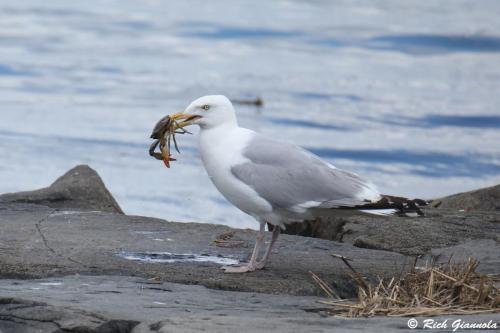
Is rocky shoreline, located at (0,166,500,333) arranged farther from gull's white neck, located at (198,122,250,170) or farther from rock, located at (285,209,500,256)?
gull's white neck, located at (198,122,250,170)

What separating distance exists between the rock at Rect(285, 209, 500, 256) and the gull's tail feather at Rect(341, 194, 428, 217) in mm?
507

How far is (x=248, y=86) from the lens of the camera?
17.9 meters

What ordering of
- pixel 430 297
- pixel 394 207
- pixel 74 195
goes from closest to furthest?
pixel 430 297
pixel 394 207
pixel 74 195

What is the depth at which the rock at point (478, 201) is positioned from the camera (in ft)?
29.1

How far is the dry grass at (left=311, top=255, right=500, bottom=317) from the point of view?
201 inches

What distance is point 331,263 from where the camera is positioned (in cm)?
665

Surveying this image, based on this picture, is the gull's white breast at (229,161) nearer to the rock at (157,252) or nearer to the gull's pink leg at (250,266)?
the gull's pink leg at (250,266)

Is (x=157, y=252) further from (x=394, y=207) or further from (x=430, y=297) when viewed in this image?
(x=430, y=297)

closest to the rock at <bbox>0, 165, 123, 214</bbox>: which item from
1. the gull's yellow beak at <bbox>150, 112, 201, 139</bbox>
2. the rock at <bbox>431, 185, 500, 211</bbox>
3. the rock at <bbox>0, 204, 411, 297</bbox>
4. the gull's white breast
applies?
the rock at <bbox>0, 204, 411, 297</bbox>

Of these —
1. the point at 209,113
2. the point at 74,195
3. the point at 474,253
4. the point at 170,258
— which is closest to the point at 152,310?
the point at 170,258

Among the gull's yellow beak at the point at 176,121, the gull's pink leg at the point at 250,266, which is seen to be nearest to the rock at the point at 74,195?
the gull's yellow beak at the point at 176,121

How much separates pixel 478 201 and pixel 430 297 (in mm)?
3772

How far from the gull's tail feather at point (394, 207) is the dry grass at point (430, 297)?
2.56 feet

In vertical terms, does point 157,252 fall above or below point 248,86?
above
